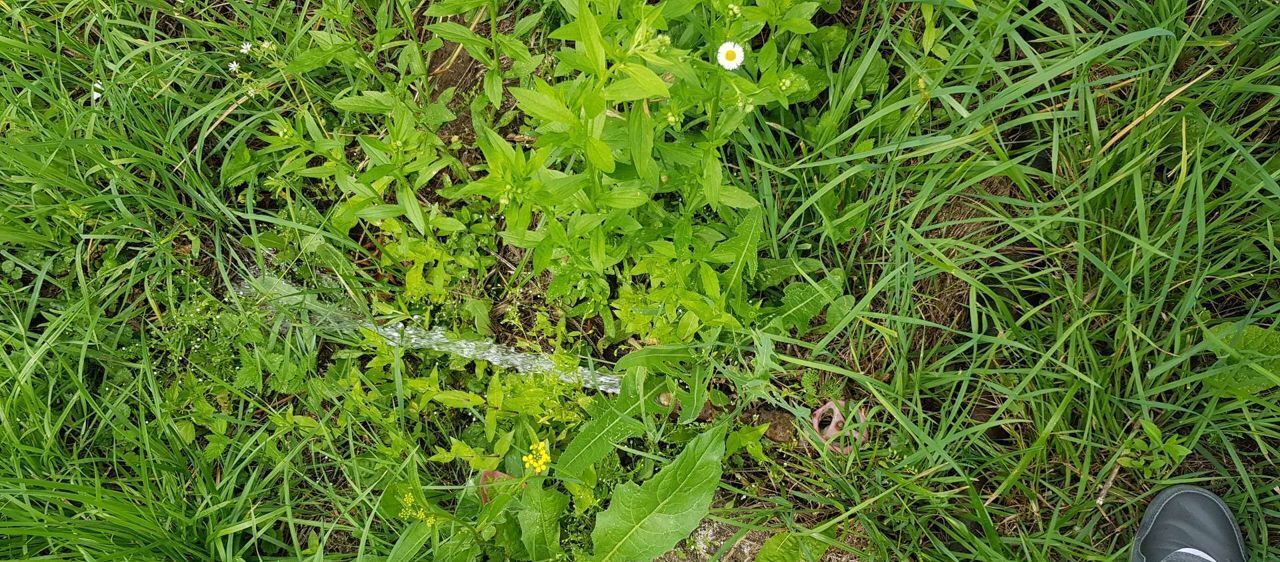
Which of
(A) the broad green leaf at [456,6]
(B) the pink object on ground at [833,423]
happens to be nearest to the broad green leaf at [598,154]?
(A) the broad green leaf at [456,6]

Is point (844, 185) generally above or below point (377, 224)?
above

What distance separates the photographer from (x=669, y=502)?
2.13m

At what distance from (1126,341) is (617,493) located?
62.9 inches

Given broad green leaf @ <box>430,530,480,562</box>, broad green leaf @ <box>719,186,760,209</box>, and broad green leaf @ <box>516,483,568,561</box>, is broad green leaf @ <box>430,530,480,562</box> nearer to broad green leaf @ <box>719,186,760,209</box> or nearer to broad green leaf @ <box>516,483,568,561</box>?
broad green leaf @ <box>516,483,568,561</box>

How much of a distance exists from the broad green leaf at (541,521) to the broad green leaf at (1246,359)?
1970mm

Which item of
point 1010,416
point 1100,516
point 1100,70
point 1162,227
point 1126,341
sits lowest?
point 1100,516

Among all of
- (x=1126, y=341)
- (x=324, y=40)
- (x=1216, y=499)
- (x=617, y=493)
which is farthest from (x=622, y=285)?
(x=1216, y=499)

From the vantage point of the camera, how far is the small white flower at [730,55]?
180 cm

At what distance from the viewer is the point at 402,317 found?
2516 mm

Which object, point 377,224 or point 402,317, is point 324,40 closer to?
point 377,224

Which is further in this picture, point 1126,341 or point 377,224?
point 377,224

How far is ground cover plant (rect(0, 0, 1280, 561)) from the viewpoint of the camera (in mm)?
2131

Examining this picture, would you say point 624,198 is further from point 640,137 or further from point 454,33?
point 454,33

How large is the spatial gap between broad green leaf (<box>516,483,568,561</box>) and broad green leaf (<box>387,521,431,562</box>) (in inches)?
11.3
